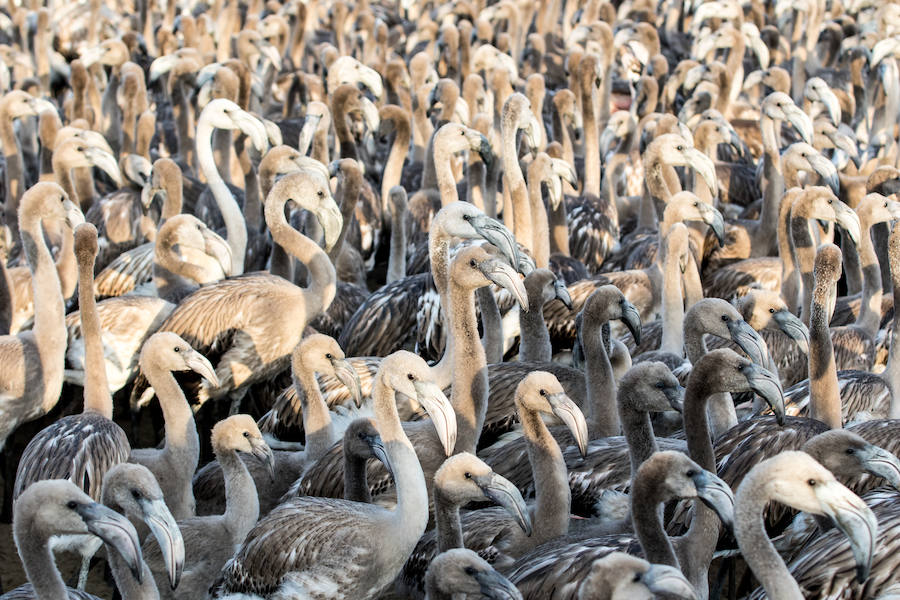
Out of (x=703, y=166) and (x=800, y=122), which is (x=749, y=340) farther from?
(x=800, y=122)

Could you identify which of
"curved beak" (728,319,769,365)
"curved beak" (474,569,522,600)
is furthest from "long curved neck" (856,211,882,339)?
"curved beak" (474,569,522,600)

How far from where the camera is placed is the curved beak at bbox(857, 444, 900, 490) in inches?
223

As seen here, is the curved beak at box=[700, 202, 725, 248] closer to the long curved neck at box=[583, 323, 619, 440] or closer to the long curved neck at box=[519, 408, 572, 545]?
the long curved neck at box=[583, 323, 619, 440]

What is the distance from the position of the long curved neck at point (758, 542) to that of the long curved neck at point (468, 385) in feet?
7.80

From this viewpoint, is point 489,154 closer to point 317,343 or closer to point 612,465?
point 317,343

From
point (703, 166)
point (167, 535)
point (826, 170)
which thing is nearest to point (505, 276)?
point (167, 535)

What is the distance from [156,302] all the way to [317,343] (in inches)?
87.5

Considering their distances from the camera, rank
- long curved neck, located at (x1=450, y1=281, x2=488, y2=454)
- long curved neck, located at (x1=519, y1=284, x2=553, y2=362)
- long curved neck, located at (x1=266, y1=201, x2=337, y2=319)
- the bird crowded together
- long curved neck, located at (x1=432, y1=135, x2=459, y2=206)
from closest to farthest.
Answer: the bird crowded together < long curved neck, located at (x1=450, y1=281, x2=488, y2=454) < long curved neck, located at (x1=519, y1=284, x2=553, y2=362) < long curved neck, located at (x1=266, y1=201, x2=337, y2=319) < long curved neck, located at (x1=432, y1=135, x2=459, y2=206)

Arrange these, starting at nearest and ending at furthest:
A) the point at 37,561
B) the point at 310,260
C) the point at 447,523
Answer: the point at 37,561 < the point at 447,523 < the point at 310,260

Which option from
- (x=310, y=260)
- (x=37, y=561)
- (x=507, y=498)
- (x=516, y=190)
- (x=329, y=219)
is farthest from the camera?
(x=516, y=190)

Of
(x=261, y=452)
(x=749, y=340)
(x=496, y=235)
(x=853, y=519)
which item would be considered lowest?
(x=261, y=452)

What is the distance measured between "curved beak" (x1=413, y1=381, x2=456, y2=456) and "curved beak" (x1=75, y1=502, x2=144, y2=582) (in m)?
1.73

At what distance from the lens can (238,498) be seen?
7047mm

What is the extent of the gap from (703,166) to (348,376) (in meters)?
4.44
